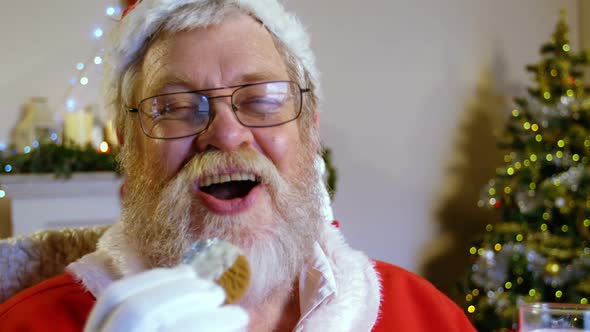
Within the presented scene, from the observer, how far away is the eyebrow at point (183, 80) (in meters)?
1.13

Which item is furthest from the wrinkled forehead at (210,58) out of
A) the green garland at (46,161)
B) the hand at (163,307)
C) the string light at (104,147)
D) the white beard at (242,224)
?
the string light at (104,147)

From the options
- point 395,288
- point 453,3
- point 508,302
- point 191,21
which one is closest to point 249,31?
point 191,21

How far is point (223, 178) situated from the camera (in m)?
1.06

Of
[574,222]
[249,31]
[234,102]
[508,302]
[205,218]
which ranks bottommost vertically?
[508,302]

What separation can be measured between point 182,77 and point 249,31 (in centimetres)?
17

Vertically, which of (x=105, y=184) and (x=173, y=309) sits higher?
(x=173, y=309)

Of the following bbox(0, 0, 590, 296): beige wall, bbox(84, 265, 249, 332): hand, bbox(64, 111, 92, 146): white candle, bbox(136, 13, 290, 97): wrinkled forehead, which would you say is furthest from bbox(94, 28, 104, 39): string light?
bbox(84, 265, 249, 332): hand

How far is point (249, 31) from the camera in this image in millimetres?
1192

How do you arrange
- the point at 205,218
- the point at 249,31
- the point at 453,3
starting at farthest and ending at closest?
the point at 453,3 → the point at 249,31 → the point at 205,218

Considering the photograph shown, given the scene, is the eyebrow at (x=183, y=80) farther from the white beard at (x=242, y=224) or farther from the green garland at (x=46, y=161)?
the green garland at (x=46, y=161)

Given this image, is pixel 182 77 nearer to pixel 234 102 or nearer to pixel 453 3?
pixel 234 102

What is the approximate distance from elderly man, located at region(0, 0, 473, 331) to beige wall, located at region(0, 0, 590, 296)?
7.90 feet

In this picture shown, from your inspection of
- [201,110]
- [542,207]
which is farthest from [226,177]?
[542,207]

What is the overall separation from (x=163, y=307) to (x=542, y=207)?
2.79 metres
